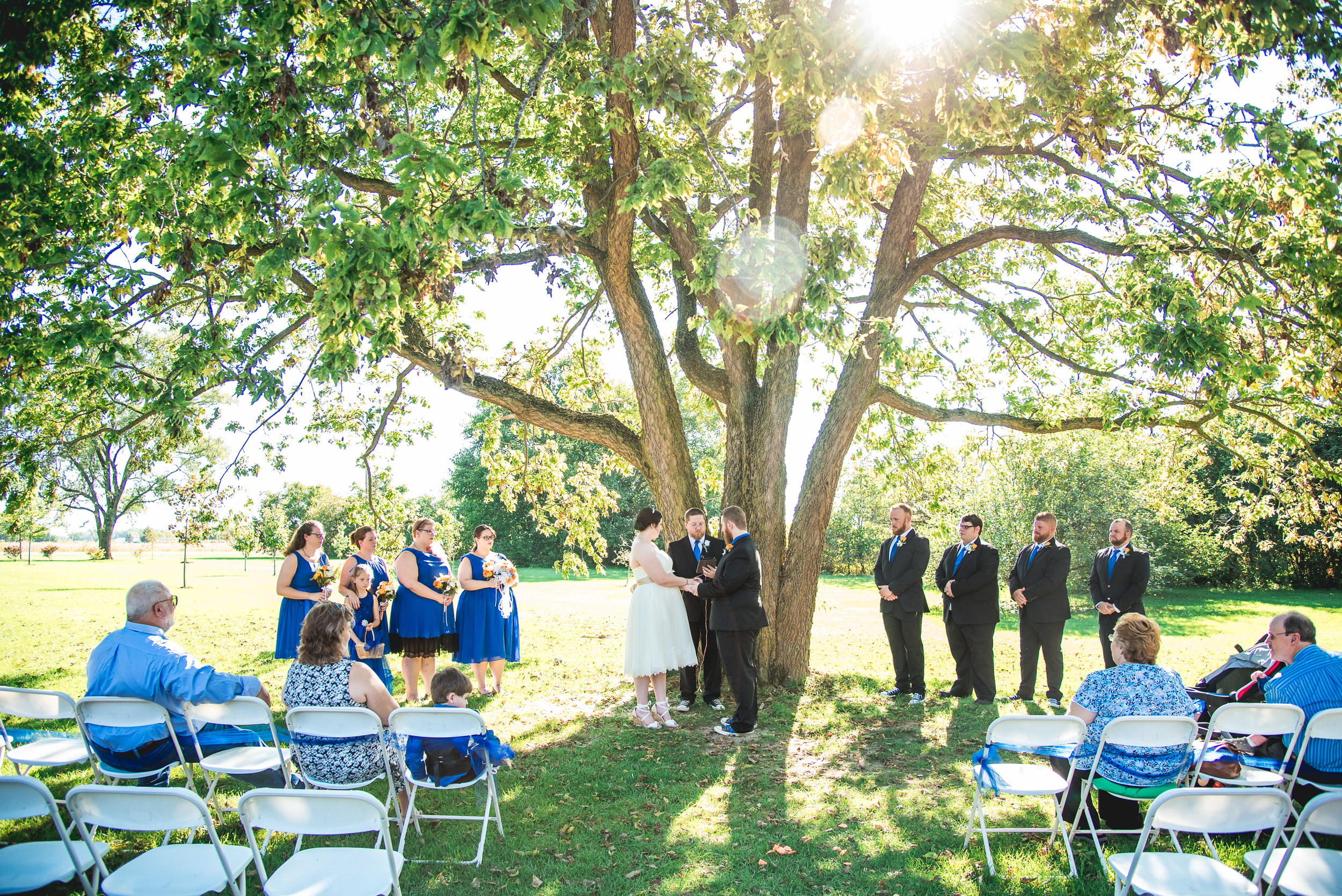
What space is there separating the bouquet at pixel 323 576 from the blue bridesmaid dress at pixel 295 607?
0.9 inches

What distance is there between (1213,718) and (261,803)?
15.1 ft

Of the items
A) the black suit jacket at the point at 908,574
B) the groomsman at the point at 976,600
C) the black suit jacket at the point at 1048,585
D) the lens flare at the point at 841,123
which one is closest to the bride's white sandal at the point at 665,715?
the black suit jacket at the point at 908,574

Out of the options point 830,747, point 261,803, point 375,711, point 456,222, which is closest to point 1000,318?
point 830,747

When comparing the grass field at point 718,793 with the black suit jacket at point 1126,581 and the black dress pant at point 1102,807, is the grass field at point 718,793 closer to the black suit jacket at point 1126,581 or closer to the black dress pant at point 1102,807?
the black dress pant at point 1102,807

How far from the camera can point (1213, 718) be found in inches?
163

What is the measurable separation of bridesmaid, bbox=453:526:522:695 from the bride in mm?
1753

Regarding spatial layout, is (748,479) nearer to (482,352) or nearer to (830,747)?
(830,747)

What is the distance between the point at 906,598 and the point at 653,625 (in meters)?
3.15

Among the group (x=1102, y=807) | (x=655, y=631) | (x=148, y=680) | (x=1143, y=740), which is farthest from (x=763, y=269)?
(x=148, y=680)

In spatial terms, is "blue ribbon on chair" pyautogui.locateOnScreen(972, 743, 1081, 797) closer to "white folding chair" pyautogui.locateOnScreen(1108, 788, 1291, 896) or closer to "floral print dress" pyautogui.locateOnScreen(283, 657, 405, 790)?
"white folding chair" pyautogui.locateOnScreen(1108, 788, 1291, 896)

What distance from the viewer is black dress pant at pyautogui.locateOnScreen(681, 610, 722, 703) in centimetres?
808

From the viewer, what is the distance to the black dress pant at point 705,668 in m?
8.08

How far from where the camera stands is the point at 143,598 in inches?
167

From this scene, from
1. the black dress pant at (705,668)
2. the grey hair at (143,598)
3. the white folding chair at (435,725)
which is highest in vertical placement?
the grey hair at (143,598)
